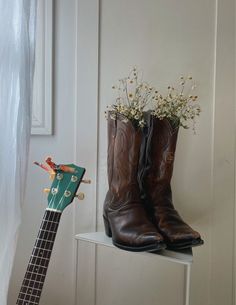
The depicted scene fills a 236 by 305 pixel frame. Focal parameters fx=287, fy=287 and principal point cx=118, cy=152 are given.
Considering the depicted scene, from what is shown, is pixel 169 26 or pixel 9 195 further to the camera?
pixel 169 26

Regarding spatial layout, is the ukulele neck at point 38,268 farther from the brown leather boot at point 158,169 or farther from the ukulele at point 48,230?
the brown leather boot at point 158,169

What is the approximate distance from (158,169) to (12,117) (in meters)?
0.44

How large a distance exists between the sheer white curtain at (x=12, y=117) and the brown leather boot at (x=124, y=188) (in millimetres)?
252

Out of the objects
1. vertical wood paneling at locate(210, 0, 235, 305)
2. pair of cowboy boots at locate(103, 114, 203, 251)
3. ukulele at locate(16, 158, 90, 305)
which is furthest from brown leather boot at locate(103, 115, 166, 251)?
vertical wood paneling at locate(210, 0, 235, 305)

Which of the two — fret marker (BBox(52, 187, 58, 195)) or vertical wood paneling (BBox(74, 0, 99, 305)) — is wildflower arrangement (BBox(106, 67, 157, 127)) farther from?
fret marker (BBox(52, 187, 58, 195))

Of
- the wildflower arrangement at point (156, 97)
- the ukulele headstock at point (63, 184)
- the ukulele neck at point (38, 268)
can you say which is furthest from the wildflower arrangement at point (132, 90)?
the ukulele neck at point (38, 268)

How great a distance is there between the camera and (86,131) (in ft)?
3.50

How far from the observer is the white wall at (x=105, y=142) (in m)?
1.03

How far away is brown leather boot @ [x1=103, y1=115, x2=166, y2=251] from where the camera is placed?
764 millimetres

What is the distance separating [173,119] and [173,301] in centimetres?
68

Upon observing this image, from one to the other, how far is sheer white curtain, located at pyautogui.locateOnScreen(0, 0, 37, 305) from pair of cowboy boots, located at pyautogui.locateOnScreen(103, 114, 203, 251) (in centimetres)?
26

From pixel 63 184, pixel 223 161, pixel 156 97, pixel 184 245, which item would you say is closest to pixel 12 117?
pixel 63 184

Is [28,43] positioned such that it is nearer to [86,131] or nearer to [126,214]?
[86,131]

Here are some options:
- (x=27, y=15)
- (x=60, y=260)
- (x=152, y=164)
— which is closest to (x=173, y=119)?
(x=152, y=164)
